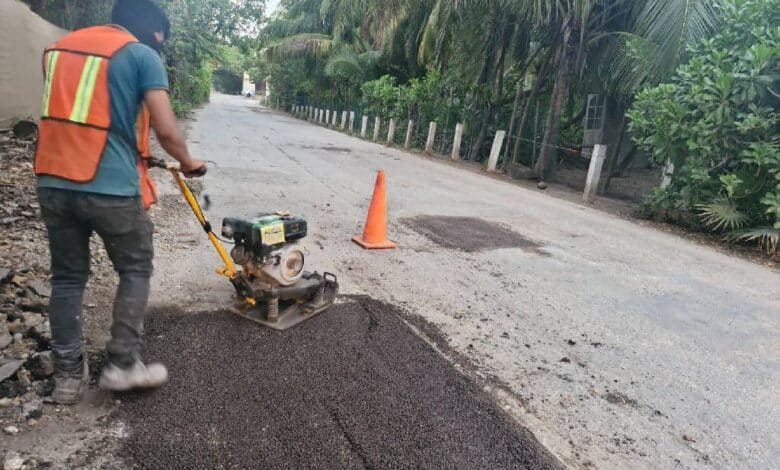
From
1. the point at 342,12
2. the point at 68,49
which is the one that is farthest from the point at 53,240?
the point at 342,12

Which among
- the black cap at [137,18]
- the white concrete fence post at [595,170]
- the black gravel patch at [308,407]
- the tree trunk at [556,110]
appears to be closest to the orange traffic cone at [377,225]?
the black gravel patch at [308,407]

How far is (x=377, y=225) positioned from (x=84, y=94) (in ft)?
12.1

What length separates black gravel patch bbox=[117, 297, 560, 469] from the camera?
92.2 inches

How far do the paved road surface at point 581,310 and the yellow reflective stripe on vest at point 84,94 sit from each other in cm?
175

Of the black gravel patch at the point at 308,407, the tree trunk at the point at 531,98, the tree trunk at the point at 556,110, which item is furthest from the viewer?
the tree trunk at the point at 531,98

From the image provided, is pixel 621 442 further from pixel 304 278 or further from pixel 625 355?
pixel 304 278

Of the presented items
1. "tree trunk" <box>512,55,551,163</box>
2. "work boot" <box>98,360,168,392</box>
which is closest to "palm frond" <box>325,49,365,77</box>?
"tree trunk" <box>512,55,551,163</box>

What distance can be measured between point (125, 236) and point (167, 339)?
937 millimetres

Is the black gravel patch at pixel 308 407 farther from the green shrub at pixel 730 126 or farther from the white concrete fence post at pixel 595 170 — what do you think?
the white concrete fence post at pixel 595 170

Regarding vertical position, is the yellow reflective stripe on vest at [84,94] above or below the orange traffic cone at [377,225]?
above

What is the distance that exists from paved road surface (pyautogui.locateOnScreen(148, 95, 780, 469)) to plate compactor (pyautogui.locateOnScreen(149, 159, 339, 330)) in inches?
19.4

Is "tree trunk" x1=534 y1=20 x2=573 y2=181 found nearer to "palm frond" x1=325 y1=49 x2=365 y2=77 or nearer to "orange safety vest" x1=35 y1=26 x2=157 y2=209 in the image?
"orange safety vest" x1=35 y1=26 x2=157 y2=209

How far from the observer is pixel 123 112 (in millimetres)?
2404

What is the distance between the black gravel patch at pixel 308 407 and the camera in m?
2.34
